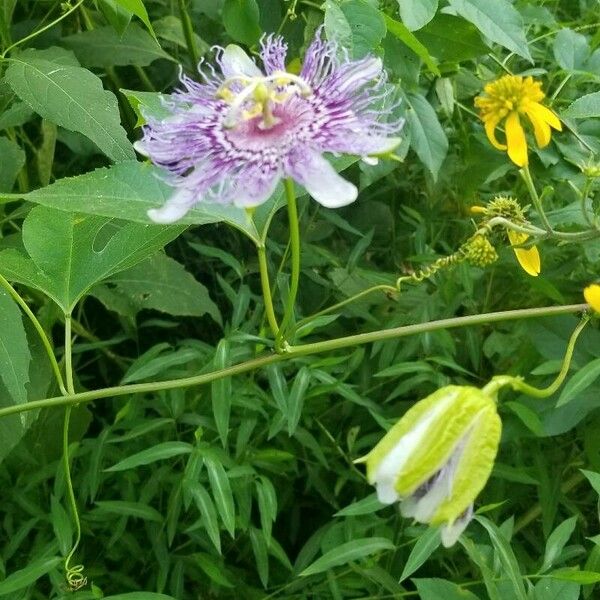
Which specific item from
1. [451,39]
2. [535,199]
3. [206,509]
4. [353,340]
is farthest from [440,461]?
[451,39]

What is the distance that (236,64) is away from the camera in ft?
2.02

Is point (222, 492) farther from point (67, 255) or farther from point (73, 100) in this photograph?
point (73, 100)

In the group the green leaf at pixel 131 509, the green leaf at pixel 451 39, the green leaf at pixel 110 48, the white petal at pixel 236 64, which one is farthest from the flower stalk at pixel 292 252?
the green leaf at pixel 110 48

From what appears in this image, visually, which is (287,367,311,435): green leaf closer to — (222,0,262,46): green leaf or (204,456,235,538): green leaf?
(204,456,235,538): green leaf

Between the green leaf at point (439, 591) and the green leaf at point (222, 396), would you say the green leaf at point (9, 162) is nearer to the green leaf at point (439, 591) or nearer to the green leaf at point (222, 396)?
the green leaf at point (222, 396)

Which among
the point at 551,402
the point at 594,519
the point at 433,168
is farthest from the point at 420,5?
the point at 594,519

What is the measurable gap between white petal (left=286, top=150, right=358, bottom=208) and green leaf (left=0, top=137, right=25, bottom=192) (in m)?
0.52

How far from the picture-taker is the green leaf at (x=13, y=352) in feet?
2.24

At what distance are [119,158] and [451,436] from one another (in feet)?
1.29

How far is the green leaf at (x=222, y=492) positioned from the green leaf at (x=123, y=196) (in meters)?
0.25

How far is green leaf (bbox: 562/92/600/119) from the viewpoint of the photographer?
2.55ft

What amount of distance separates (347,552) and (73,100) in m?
0.45

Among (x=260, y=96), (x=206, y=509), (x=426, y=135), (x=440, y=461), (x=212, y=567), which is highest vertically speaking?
(x=260, y=96)

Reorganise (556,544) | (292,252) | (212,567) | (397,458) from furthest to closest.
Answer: (212,567) → (556,544) → (292,252) → (397,458)
